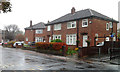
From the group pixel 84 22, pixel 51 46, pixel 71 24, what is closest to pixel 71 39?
pixel 71 24

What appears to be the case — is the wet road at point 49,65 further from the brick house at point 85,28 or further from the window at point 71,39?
the window at point 71,39

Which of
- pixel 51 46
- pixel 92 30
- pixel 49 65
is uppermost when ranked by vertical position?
pixel 92 30

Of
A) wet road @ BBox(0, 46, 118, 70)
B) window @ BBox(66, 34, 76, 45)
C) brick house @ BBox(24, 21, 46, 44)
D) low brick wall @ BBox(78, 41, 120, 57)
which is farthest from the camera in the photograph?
brick house @ BBox(24, 21, 46, 44)

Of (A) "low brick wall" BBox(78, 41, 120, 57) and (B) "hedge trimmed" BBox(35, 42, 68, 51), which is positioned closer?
(A) "low brick wall" BBox(78, 41, 120, 57)

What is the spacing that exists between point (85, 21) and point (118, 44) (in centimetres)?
663

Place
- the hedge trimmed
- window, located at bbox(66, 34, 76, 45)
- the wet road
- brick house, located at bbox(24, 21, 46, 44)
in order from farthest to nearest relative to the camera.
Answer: brick house, located at bbox(24, 21, 46, 44), window, located at bbox(66, 34, 76, 45), the hedge trimmed, the wet road

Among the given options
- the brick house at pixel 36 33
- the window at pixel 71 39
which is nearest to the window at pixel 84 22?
the window at pixel 71 39

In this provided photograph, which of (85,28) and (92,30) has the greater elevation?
(85,28)

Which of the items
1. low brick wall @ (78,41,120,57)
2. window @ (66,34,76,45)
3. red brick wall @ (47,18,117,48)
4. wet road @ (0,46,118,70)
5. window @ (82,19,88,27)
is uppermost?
window @ (82,19,88,27)

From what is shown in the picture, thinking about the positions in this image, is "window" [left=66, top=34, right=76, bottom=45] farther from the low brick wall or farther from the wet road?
the wet road

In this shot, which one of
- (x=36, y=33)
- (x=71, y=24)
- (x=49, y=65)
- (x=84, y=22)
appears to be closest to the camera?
(x=49, y=65)

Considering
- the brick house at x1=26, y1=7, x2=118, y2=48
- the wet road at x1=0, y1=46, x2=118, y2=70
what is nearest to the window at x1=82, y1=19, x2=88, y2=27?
the brick house at x1=26, y1=7, x2=118, y2=48

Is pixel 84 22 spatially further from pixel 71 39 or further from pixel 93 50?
pixel 93 50

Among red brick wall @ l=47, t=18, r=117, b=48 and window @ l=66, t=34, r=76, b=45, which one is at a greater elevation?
red brick wall @ l=47, t=18, r=117, b=48
